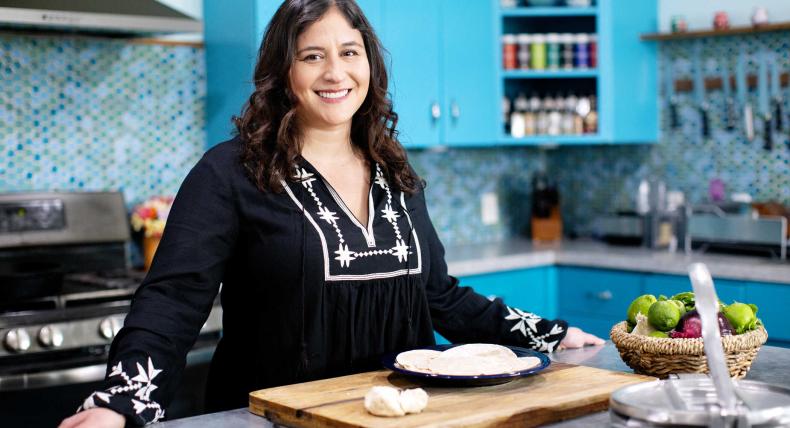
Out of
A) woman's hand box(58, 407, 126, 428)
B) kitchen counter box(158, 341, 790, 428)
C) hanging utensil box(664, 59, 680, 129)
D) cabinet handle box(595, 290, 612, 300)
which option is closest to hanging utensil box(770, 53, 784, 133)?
hanging utensil box(664, 59, 680, 129)

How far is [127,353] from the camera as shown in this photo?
163 centimetres

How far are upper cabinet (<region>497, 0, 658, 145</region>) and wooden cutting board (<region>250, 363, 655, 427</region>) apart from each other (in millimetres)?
2708

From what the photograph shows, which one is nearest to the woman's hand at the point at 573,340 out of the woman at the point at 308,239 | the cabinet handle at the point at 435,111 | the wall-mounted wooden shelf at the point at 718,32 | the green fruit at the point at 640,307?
the woman at the point at 308,239

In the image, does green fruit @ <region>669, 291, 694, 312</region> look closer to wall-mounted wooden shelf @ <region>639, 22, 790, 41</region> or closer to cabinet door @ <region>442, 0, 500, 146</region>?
cabinet door @ <region>442, 0, 500, 146</region>

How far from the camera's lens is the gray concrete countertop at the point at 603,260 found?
3621 millimetres

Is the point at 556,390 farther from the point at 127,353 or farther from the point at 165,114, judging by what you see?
the point at 165,114

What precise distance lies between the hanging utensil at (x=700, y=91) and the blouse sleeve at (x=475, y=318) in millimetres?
2544

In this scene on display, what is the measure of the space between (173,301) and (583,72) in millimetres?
2937

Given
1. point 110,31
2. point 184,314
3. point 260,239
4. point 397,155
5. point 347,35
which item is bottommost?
point 184,314

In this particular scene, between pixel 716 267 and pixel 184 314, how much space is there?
8.18 ft

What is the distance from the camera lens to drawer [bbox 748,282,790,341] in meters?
3.49

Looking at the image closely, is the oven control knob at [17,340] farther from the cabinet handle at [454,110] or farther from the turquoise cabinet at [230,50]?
the cabinet handle at [454,110]

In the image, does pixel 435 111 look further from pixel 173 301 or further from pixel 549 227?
pixel 173 301

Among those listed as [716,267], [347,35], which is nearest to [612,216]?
[716,267]
